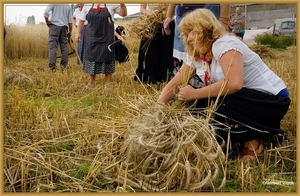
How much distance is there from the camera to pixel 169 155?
156cm

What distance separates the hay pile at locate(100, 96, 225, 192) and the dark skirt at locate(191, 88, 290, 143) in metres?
0.16

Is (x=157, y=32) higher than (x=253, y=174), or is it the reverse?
(x=157, y=32)

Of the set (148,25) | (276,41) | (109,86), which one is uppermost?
(276,41)

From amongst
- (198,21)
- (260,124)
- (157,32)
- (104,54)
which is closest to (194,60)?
(198,21)

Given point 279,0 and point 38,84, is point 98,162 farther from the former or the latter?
point 38,84

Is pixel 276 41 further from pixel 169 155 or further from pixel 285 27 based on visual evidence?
pixel 169 155

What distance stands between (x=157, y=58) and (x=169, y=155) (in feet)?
7.86

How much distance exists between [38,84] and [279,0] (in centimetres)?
288

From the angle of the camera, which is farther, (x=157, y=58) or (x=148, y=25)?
(x=157, y=58)

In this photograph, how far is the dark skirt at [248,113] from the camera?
74.2 inches

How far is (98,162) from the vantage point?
1674mm

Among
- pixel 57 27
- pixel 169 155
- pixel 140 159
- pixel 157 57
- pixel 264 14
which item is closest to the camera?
pixel 169 155

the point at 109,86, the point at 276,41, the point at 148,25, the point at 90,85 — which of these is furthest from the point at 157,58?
the point at 276,41

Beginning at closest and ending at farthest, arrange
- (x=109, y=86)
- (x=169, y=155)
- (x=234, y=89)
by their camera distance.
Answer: (x=169, y=155), (x=234, y=89), (x=109, y=86)
